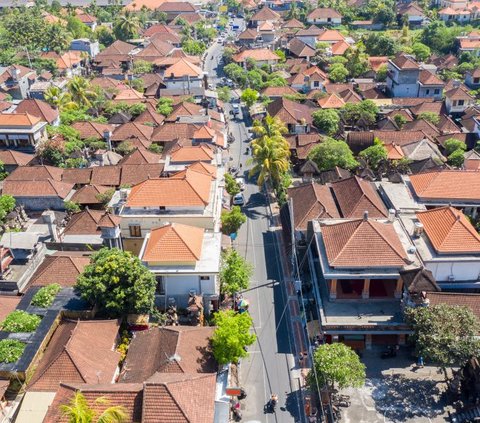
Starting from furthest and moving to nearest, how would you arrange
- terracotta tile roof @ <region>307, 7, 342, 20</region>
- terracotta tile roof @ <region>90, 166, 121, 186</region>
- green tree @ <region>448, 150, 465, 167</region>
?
terracotta tile roof @ <region>307, 7, 342, 20</region>, green tree @ <region>448, 150, 465, 167</region>, terracotta tile roof @ <region>90, 166, 121, 186</region>

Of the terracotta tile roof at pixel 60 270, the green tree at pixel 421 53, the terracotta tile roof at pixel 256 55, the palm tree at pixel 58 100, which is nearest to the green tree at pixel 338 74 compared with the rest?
the terracotta tile roof at pixel 256 55

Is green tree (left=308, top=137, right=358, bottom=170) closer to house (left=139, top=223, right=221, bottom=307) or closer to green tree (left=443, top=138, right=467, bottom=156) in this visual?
green tree (left=443, top=138, right=467, bottom=156)

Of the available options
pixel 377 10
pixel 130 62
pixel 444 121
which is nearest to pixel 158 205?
Result: pixel 444 121

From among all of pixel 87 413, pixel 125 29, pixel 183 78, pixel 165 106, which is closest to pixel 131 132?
pixel 165 106

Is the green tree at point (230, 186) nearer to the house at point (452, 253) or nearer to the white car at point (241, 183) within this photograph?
the white car at point (241, 183)

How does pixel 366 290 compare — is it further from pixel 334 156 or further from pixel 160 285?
pixel 334 156

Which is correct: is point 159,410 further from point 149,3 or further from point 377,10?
point 149,3

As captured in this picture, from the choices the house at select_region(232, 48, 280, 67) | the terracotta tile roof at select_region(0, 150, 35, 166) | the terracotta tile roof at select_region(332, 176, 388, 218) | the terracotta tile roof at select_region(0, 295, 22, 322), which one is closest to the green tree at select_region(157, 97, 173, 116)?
the terracotta tile roof at select_region(0, 150, 35, 166)
